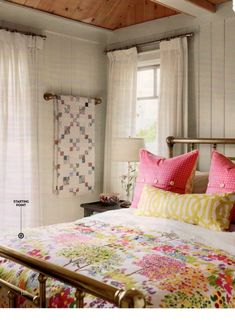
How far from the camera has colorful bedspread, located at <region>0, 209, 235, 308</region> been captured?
5.17 feet

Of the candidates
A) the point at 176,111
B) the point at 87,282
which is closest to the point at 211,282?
the point at 87,282

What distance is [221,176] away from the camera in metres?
2.75

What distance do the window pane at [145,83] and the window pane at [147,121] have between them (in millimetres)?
77

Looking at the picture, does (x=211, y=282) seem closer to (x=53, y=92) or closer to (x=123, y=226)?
(x=123, y=226)

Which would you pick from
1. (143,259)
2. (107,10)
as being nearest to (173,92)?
(107,10)

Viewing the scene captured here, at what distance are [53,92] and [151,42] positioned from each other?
3.33 ft

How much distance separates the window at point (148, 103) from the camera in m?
3.98

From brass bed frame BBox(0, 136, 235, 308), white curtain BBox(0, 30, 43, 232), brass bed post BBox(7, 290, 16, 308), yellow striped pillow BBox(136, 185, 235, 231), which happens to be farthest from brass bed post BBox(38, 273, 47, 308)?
white curtain BBox(0, 30, 43, 232)

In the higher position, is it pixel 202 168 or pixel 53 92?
pixel 53 92

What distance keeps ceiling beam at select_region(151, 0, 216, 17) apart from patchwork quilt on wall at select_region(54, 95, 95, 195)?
1228mm

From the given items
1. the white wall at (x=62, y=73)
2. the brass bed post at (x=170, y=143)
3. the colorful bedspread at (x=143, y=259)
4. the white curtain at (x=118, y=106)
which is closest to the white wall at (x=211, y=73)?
the brass bed post at (x=170, y=143)

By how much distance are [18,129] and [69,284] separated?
8.01 feet

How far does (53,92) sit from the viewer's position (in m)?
3.80

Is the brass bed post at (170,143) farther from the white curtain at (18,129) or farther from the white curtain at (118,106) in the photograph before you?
the white curtain at (18,129)
